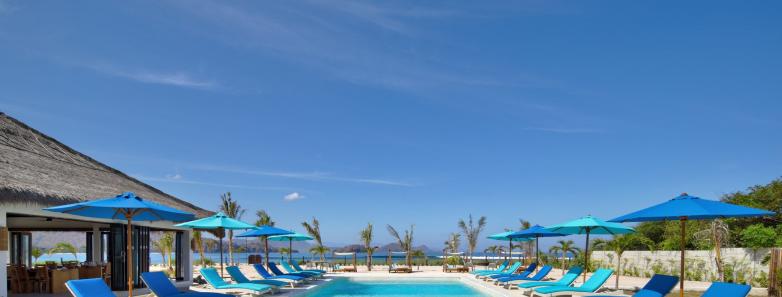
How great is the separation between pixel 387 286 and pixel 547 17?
38.8 feet

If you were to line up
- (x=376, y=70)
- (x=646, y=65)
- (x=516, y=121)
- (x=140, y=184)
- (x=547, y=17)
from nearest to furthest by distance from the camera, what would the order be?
(x=140, y=184), (x=547, y=17), (x=646, y=65), (x=376, y=70), (x=516, y=121)

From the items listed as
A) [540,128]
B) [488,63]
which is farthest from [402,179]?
[488,63]

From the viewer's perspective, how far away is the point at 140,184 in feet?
61.9

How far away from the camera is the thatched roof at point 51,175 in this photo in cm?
1050

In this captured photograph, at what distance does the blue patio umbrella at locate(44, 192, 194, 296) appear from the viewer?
8819 mm

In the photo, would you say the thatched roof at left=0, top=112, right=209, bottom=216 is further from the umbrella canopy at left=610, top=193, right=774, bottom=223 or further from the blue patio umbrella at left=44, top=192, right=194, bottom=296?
the umbrella canopy at left=610, top=193, right=774, bottom=223

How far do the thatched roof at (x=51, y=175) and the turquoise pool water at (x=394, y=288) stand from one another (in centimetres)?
490

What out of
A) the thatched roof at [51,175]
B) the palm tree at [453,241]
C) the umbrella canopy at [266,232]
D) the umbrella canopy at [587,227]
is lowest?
the palm tree at [453,241]

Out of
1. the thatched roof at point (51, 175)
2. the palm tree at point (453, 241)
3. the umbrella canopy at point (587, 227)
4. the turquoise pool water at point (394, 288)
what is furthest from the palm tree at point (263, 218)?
the umbrella canopy at point (587, 227)

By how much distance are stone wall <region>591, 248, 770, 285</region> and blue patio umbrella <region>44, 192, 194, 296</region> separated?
12.9 m

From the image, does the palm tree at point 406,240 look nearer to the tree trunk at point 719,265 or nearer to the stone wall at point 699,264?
the stone wall at point 699,264

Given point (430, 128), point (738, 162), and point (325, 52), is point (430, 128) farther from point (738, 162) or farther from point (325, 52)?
point (738, 162)

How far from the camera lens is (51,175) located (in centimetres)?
1262

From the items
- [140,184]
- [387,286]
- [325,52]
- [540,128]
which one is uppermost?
[325,52]
